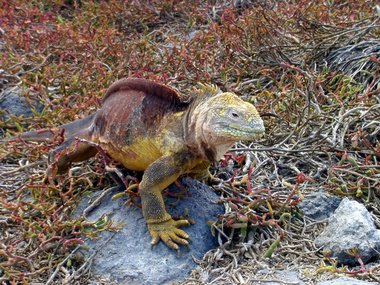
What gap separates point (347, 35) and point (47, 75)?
9.69ft

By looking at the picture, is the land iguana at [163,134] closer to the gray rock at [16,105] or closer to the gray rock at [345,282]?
the gray rock at [345,282]

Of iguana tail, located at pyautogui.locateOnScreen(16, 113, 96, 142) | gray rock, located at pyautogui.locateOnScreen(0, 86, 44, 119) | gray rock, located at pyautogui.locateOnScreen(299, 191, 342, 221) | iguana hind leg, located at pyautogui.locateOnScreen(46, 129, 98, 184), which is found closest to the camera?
gray rock, located at pyautogui.locateOnScreen(299, 191, 342, 221)

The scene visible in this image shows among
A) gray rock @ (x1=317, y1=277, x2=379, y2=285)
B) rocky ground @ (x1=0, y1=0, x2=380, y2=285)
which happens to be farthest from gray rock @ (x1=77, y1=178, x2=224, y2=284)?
gray rock @ (x1=317, y1=277, x2=379, y2=285)

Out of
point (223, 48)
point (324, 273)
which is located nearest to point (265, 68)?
point (223, 48)

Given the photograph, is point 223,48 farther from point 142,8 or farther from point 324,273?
point 324,273

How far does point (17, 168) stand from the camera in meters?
4.56

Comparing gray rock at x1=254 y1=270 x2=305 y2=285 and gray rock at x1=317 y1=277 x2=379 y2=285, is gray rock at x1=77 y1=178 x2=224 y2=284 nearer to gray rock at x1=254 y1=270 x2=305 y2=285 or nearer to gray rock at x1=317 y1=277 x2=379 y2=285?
gray rock at x1=254 y1=270 x2=305 y2=285

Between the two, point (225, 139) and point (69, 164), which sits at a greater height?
point (225, 139)

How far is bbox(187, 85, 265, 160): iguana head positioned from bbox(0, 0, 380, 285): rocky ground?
51cm

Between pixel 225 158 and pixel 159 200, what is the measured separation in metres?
0.95

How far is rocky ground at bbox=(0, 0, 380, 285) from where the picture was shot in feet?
11.7

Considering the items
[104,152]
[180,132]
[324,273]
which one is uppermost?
[180,132]

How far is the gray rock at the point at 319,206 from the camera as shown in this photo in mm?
3994

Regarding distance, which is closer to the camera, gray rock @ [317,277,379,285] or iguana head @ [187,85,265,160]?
gray rock @ [317,277,379,285]
